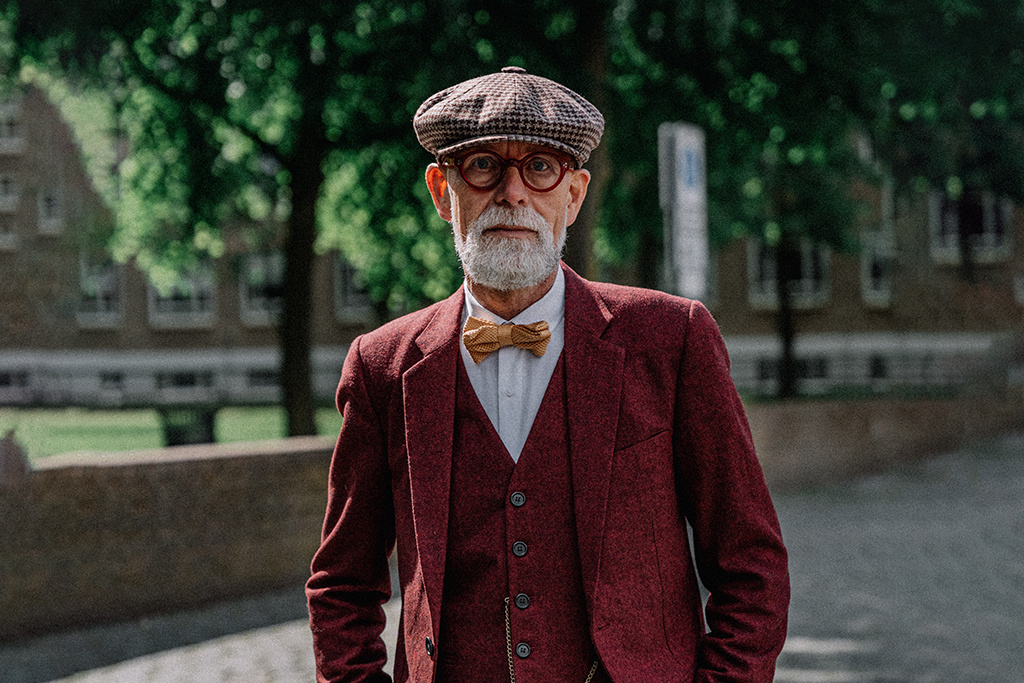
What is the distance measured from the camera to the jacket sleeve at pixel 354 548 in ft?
7.45

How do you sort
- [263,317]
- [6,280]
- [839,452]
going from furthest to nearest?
[263,317] < [839,452] < [6,280]

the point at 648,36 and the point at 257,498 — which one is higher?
the point at 648,36

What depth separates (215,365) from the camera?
34.4 metres

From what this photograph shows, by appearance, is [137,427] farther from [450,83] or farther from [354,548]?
[354,548]

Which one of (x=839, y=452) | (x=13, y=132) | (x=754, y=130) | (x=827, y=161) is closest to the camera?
(x=754, y=130)

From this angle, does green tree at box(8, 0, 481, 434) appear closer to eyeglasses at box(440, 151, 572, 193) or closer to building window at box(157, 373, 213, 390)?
eyeglasses at box(440, 151, 572, 193)

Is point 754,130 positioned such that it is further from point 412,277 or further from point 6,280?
point 6,280

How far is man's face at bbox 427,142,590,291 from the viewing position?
215cm

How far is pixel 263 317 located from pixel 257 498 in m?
27.2

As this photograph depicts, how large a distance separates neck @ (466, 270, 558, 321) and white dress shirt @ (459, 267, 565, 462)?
0.01 m

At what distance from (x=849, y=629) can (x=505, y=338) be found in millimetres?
5655

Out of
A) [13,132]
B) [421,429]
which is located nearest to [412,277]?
[13,132]

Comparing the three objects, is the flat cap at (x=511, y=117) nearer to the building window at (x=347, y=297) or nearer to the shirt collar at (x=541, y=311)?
the shirt collar at (x=541, y=311)

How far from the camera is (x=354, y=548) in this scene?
2.30 metres
